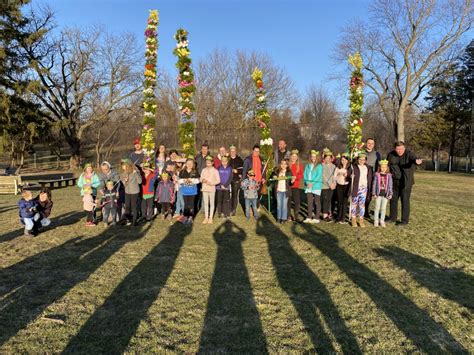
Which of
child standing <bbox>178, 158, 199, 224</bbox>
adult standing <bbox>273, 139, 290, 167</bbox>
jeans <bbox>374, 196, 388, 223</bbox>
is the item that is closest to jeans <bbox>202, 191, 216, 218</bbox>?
child standing <bbox>178, 158, 199, 224</bbox>

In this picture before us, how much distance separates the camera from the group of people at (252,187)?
8336mm

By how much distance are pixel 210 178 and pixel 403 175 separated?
14.6ft

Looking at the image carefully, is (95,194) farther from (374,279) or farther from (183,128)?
(374,279)

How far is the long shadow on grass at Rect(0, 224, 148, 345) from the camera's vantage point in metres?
4.02

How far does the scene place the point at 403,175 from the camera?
8266mm

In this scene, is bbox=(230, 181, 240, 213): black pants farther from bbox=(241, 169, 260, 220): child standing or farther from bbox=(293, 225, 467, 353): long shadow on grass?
bbox=(293, 225, 467, 353): long shadow on grass

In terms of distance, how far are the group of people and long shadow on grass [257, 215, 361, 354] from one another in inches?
91.5

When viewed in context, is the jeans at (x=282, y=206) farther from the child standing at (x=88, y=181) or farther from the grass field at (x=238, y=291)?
the child standing at (x=88, y=181)

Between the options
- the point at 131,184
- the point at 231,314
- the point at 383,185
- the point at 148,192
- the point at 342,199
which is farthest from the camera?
the point at 148,192

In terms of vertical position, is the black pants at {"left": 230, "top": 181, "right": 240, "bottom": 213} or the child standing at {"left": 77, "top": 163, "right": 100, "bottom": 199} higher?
the child standing at {"left": 77, "top": 163, "right": 100, "bottom": 199}

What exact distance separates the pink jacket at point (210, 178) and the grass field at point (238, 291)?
52.1 inches

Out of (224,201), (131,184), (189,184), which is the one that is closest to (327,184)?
(224,201)

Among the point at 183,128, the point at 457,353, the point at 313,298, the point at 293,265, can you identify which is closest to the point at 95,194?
the point at 183,128

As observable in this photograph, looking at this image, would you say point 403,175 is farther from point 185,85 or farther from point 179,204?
point 185,85
